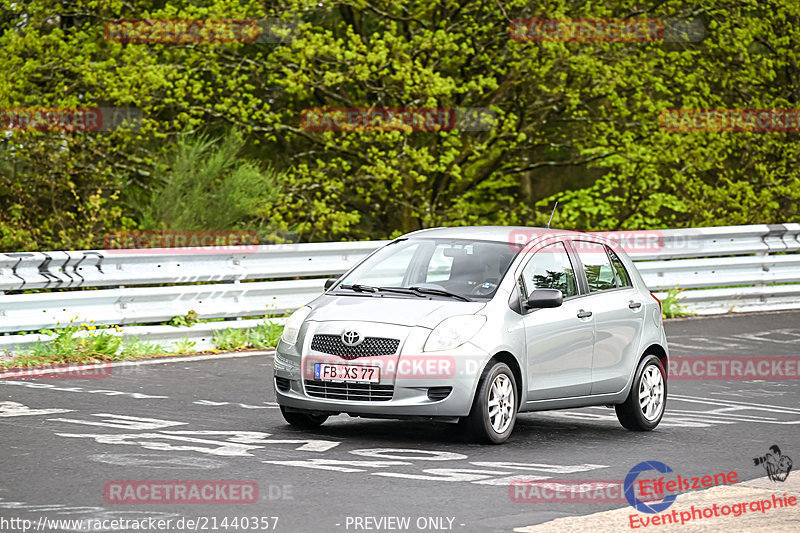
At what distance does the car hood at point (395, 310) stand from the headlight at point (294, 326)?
0.33ft

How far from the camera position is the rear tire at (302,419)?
9.59m

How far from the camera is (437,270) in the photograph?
10062 millimetres

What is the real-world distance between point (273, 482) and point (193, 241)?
10921 millimetres

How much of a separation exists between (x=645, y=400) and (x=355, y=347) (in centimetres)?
266

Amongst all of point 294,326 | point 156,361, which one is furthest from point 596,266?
point 156,361

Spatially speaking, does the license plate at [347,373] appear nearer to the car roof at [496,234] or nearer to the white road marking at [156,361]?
the car roof at [496,234]

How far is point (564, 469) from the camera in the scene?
27.2ft

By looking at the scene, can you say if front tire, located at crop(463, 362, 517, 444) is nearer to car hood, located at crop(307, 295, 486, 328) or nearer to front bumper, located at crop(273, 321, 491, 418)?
front bumper, located at crop(273, 321, 491, 418)

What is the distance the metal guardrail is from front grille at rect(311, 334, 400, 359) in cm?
439

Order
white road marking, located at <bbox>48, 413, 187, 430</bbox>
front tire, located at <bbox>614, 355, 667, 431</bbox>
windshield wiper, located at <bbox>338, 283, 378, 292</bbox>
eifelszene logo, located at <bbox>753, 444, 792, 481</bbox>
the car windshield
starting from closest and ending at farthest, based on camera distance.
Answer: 1. eifelszene logo, located at <bbox>753, 444, 792, 481</bbox>
2. white road marking, located at <bbox>48, 413, 187, 430</bbox>
3. the car windshield
4. windshield wiper, located at <bbox>338, 283, 378, 292</bbox>
5. front tire, located at <bbox>614, 355, 667, 431</bbox>

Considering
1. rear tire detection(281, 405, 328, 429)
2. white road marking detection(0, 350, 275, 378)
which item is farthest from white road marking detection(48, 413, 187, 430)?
white road marking detection(0, 350, 275, 378)

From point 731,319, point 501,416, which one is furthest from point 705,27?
point 501,416

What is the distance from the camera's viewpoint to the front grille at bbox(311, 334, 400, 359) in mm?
9031

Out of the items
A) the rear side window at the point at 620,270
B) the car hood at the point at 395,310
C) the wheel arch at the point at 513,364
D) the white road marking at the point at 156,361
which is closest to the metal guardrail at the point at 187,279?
the white road marking at the point at 156,361
